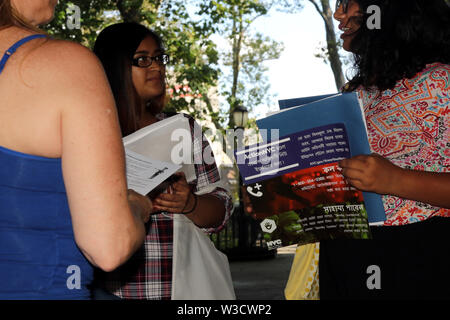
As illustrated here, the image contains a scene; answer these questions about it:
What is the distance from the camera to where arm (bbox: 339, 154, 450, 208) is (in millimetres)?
1971

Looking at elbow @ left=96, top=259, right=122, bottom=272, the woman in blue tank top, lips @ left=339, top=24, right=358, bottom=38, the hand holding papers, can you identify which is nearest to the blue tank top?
the woman in blue tank top

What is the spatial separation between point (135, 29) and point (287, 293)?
1.73 meters

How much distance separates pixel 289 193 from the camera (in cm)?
212

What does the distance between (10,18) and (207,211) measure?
1601mm

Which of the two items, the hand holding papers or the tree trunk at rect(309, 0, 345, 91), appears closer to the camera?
the hand holding papers

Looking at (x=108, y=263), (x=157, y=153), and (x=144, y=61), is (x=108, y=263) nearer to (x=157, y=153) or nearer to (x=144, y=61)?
(x=157, y=153)

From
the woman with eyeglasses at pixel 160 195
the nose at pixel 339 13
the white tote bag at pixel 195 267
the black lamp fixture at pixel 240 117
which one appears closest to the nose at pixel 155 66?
the woman with eyeglasses at pixel 160 195

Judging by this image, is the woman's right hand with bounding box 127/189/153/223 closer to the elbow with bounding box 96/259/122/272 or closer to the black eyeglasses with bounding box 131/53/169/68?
the elbow with bounding box 96/259/122/272

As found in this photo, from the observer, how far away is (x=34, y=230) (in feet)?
4.39

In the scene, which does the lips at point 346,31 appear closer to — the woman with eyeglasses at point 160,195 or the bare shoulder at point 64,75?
the woman with eyeglasses at point 160,195

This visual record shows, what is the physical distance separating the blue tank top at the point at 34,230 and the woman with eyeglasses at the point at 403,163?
112 cm

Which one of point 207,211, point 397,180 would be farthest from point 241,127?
point 397,180

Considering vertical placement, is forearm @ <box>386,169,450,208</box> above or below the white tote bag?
above

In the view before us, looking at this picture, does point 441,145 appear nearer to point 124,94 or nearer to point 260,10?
point 124,94
